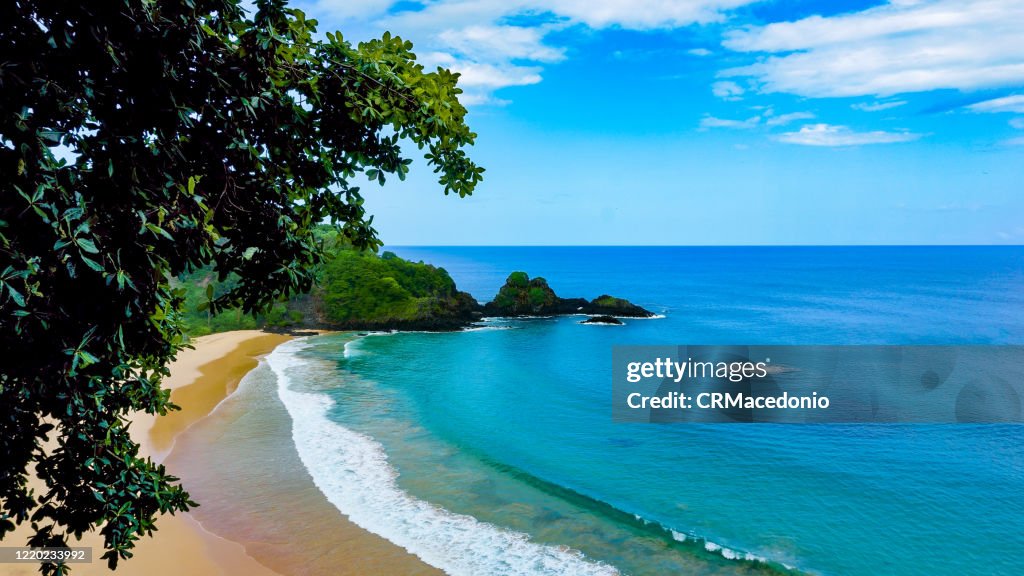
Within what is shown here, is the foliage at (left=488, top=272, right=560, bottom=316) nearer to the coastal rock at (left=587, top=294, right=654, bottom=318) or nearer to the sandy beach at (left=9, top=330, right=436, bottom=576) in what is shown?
the coastal rock at (left=587, top=294, right=654, bottom=318)

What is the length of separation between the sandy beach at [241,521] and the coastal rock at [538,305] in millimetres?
37008

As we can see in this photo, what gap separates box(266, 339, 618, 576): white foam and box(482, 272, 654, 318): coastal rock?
38.9 metres

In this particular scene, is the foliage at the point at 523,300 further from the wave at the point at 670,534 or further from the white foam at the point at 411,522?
the wave at the point at 670,534

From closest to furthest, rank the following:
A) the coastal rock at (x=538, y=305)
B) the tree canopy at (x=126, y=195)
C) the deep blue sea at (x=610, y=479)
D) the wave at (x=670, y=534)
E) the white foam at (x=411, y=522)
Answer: the tree canopy at (x=126, y=195) → the white foam at (x=411, y=522) → the wave at (x=670, y=534) → the deep blue sea at (x=610, y=479) → the coastal rock at (x=538, y=305)

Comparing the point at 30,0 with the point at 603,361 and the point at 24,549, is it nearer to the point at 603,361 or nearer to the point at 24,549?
the point at 24,549

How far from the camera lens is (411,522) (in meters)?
15.0

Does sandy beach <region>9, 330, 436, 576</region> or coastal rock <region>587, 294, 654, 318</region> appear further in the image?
coastal rock <region>587, 294, 654, 318</region>

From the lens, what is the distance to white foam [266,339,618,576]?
13.1 meters

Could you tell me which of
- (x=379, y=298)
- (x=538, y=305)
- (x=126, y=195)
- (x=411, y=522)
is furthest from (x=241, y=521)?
(x=538, y=305)

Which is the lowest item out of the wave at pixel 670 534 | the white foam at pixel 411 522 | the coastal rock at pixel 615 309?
the wave at pixel 670 534

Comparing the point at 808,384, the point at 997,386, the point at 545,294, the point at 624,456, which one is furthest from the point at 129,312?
the point at 545,294

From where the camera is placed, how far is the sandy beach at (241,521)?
12.7m

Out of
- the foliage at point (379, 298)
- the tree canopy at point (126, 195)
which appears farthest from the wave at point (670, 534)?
the foliage at point (379, 298)

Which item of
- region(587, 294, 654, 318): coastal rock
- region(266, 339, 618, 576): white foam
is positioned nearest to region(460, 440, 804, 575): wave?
region(266, 339, 618, 576): white foam
